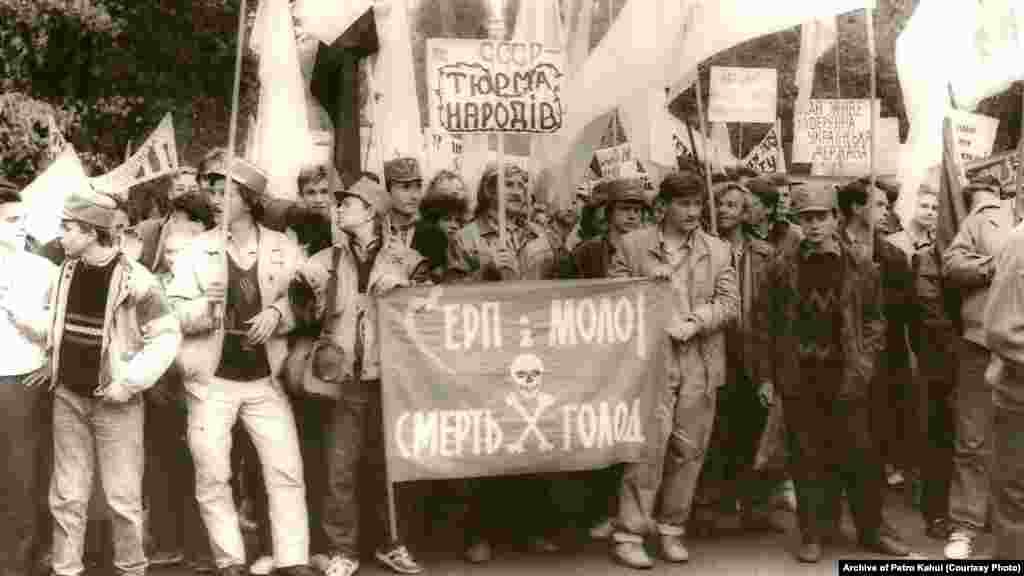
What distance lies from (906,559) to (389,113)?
4.00 metres

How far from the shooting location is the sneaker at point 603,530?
8.59 m

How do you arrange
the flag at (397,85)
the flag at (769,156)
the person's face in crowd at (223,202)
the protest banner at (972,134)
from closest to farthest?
the person's face in crowd at (223,202)
the flag at (397,85)
the protest banner at (972,134)
the flag at (769,156)

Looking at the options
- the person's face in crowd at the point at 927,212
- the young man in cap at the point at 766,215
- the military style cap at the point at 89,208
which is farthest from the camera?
the person's face in crowd at the point at 927,212

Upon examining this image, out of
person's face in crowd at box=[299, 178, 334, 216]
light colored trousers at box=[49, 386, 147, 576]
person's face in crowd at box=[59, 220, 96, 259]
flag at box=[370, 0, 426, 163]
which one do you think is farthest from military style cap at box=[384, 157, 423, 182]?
light colored trousers at box=[49, 386, 147, 576]

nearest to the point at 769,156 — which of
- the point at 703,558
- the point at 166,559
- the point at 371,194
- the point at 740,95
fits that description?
the point at 740,95

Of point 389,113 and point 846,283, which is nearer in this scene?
point 846,283

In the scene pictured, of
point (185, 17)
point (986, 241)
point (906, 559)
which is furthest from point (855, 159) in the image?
point (185, 17)

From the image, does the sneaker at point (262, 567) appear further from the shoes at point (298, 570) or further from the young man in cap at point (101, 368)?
the young man in cap at point (101, 368)

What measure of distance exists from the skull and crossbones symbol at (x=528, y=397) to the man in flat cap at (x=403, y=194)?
901 mm

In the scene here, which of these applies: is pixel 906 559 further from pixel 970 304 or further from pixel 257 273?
pixel 257 273

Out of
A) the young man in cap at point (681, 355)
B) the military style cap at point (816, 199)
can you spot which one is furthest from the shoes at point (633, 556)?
the military style cap at point (816, 199)

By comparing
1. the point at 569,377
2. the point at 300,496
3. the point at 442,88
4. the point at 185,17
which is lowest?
the point at 300,496

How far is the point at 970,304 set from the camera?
820cm

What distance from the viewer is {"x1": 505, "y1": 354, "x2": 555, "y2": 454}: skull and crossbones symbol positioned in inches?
304
